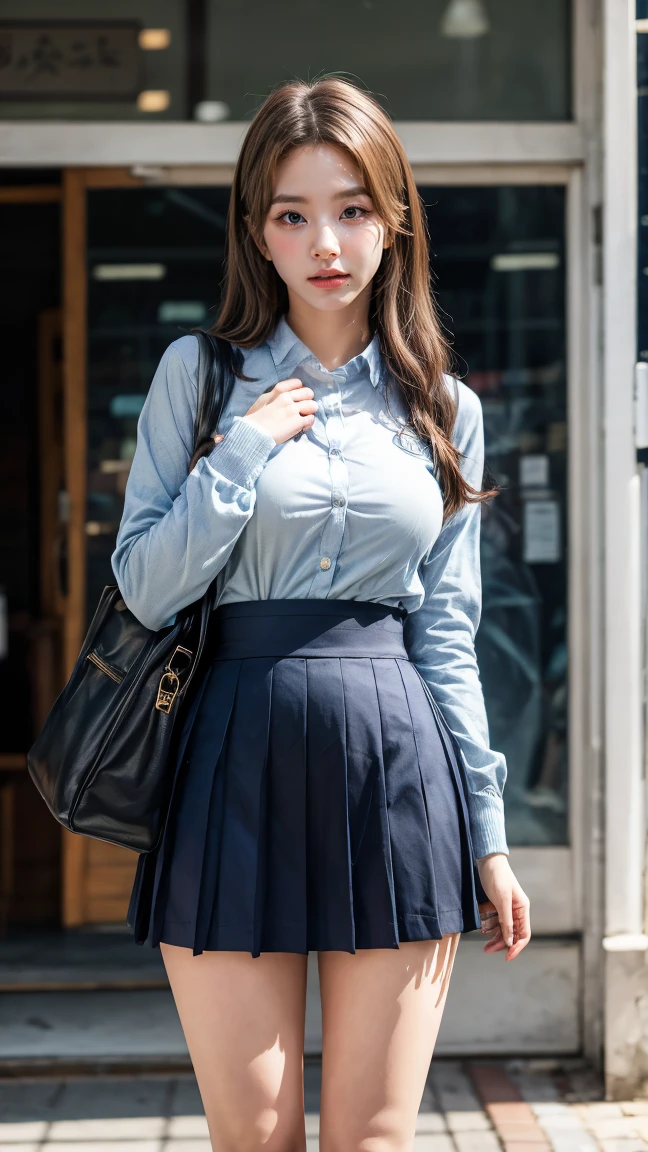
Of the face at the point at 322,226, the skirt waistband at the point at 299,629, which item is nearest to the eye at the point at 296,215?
the face at the point at 322,226

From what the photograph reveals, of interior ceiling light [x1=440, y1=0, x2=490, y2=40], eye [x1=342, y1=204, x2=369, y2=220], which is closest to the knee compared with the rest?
eye [x1=342, y1=204, x2=369, y2=220]

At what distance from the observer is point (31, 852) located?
225 inches

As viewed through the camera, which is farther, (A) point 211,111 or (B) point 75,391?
(B) point 75,391

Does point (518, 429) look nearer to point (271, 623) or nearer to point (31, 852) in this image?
point (271, 623)

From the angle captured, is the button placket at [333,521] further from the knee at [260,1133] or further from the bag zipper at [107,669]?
the knee at [260,1133]

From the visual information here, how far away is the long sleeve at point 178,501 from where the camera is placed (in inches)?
63.8

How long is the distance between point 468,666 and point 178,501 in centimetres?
55

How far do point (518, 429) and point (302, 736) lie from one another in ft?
7.21

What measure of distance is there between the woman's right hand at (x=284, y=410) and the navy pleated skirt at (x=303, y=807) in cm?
25

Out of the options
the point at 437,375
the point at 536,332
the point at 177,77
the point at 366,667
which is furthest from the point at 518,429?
the point at 366,667

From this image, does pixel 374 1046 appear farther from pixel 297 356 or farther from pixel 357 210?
pixel 357 210

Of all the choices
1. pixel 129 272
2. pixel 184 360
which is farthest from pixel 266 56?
pixel 184 360

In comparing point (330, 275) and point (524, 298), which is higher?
point (524, 298)

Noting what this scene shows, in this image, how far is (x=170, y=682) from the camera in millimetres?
1720
